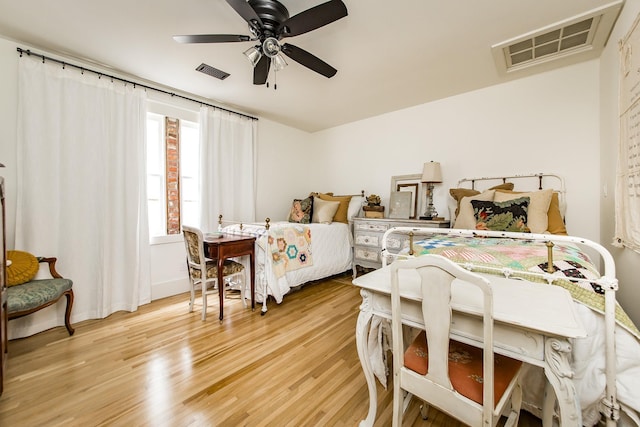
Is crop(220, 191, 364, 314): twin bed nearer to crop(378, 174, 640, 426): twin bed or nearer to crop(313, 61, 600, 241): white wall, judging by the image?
crop(313, 61, 600, 241): white wall

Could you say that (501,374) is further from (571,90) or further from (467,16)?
(571,90)

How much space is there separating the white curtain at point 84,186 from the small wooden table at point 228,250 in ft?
3.27

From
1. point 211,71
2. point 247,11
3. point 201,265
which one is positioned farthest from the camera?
point 211,71

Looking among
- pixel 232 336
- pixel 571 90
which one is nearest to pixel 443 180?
pixel 571 90

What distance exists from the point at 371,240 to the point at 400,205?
65 cm

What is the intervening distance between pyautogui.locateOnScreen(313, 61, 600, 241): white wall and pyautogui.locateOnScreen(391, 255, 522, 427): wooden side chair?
2.57 meters

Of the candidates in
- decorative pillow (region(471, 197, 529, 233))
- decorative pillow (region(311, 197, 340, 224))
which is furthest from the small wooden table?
decorative pillow (region(471, 197, 529, 233))

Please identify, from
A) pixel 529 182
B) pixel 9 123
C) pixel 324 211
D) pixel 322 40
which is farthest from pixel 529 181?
Answer: pixel 9 123

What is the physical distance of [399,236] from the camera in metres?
3.26

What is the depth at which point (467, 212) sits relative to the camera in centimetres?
250

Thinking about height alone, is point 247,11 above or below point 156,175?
above

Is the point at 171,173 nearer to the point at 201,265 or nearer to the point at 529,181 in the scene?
the point at 201,265

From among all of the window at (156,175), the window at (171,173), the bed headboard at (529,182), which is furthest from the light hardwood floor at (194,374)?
the bed headboard at (529,182)

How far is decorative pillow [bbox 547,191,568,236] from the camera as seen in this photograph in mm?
2170
